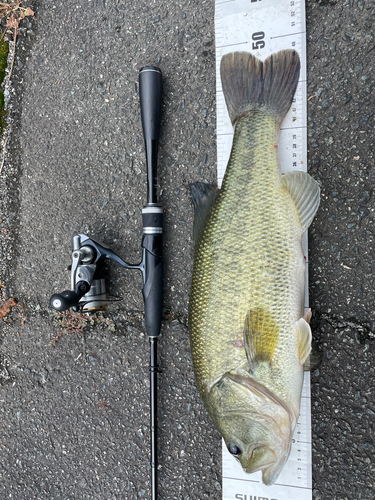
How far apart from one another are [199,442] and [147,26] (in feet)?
8.71

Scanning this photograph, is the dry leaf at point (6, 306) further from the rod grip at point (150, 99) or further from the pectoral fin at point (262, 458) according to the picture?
the pectoral fin at point (262, 458)

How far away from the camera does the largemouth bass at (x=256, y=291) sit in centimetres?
160

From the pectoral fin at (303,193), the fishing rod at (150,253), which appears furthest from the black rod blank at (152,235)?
the pectoral fin at (303,193)

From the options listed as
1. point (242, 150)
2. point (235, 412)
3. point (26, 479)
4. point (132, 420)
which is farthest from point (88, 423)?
point (242, 150)

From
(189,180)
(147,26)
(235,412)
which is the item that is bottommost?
(235,412)

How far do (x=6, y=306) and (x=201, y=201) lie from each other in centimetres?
171

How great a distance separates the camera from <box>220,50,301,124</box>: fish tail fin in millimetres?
1819

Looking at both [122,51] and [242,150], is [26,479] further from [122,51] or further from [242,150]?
[122,51]

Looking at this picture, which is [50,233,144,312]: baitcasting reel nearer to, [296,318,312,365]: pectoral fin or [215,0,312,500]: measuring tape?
[296,318,312,365]: pectoral fin

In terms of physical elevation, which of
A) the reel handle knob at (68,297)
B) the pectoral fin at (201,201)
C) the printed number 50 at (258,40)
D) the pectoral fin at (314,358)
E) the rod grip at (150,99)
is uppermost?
the printed number 50 at (258,40)

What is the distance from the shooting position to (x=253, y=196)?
5.57ft

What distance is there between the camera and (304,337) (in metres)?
1.64

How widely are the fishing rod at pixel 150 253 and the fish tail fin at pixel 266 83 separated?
48 cm

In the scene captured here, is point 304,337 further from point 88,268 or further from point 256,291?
point 88,268
